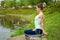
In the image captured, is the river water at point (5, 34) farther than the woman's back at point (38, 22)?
Yes

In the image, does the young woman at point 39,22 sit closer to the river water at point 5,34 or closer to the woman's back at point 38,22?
the woman's back at point 38,22

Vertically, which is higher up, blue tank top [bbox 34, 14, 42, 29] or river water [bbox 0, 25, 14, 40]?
blue tank top [bbox 34, 14, 42, 29]

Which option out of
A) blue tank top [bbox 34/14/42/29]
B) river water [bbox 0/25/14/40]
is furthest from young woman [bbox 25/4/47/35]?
river water [bbox 0/25/14/40]

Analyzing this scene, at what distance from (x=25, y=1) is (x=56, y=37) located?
15854 millimetres

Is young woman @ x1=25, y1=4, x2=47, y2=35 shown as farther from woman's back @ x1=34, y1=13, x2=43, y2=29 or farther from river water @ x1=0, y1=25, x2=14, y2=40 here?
river water @ x1=0, y1=25, x2=14, y2=40

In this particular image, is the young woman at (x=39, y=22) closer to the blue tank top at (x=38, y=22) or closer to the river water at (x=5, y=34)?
the blue tank top at (x=38, y=22)

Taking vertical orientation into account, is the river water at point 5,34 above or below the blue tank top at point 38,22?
below

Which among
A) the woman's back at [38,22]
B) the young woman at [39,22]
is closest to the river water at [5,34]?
the young woman at [39,22]

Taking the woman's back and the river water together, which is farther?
the river water

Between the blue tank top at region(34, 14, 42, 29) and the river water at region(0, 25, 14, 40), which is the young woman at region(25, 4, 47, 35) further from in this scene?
the river water at region(0, 25, 14, 40)

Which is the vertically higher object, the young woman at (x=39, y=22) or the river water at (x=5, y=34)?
the young woman at (x=39, y=22)

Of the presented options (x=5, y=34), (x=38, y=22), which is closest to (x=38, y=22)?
(x=38, y=22)

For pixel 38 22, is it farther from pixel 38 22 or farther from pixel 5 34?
pixel 5 34

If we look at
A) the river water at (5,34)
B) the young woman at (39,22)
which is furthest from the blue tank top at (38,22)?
the river water at (5,34)
